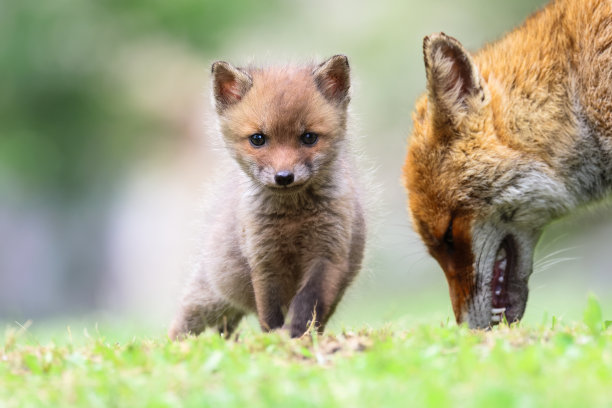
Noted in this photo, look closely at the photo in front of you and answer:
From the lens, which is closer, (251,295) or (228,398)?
(228,398)

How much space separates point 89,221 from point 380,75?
9.14 metres

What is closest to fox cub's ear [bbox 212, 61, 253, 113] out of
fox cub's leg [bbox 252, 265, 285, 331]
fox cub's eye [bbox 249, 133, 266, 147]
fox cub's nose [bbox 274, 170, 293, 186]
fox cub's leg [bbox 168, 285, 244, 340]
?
fox cub's eye [bbox 249, 133, 266, 147]

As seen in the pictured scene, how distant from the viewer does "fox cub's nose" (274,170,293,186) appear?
5.33 metres

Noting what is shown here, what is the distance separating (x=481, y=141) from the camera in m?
5.64

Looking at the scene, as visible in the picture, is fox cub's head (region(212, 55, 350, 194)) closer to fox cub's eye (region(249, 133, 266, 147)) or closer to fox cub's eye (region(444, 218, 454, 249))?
fox cub's eye (region(249, 133, 266, 147))

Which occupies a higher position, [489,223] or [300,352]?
[489,223]

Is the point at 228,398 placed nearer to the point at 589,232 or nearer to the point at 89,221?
the point at 589,232

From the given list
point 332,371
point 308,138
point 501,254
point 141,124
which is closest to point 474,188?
point 501,254

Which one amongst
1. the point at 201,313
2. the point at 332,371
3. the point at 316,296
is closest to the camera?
the point at 332,371

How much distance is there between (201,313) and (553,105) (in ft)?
11.1

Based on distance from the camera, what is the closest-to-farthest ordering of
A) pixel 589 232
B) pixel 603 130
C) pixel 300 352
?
pixel 300 352
pixel 603 130
pixel 589 232

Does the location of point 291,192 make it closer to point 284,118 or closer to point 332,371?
point 284,118

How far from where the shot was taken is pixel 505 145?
18.5 feet

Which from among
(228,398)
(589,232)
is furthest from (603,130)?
(589,232)
